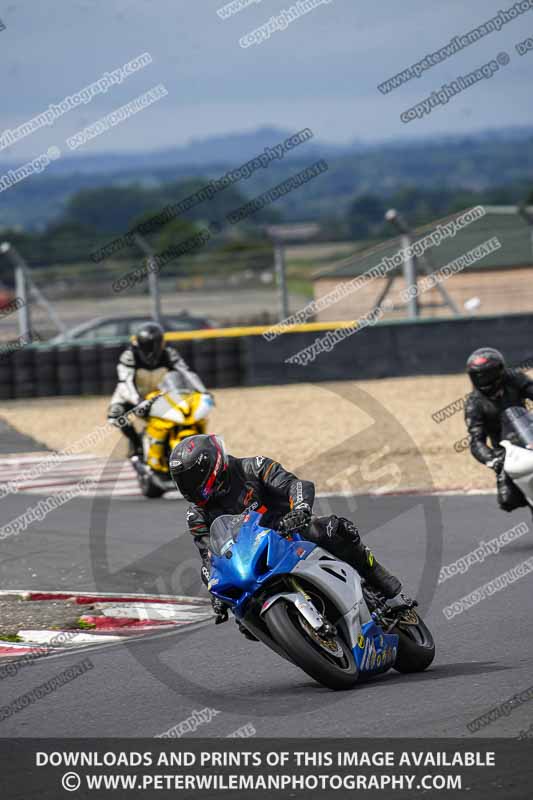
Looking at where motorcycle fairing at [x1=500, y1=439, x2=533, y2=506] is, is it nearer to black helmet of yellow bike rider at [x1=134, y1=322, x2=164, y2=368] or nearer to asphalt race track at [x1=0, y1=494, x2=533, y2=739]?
asphalt race track at [x1=0, y1=494, x2=533, y2=739]

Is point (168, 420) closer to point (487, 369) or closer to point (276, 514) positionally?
point (487, 369)

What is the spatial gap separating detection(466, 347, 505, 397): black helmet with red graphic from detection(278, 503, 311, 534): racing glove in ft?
14.0

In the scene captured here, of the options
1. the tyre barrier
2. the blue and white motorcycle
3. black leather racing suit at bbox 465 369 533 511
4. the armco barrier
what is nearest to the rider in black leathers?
black leather racing suit at bbox 465 369 533 511

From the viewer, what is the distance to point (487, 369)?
35.0 ft

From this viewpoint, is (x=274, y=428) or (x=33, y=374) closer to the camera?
(x=274, y=428)

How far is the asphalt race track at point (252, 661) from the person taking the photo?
20.0ft

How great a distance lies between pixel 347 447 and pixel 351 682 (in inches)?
393

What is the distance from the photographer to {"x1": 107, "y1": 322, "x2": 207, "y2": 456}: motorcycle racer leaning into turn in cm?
1381

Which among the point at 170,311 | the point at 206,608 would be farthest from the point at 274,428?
the point at 206,608

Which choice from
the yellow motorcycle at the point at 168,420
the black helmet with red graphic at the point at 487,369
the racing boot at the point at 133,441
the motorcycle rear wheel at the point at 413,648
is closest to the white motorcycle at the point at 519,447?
the black helmet with red graphic at the point at 487,369

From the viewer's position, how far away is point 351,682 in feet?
21.2
